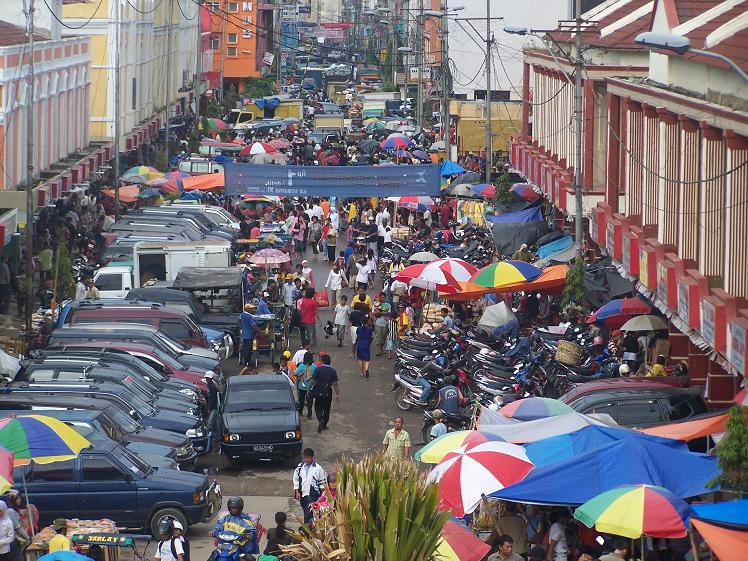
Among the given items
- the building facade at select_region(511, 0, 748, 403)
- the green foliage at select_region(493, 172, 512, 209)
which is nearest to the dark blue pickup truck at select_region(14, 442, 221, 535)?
the building facade at select_region(511, 0, 748, 403)

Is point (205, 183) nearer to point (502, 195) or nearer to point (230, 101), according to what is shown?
point (502, 195)

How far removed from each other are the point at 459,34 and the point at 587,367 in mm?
54756

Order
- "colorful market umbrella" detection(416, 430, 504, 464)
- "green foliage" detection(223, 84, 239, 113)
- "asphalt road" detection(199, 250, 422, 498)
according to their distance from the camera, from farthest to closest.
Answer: "green foliage" detection(223, 84, 239, 113) < "asphalt road" detection(199, 250, 422, 498) < "colorful market umbrella" detection(416, 430, 504, 464)

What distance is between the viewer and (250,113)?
8819cm

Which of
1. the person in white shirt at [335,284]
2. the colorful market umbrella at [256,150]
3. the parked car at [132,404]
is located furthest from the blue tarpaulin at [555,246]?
the colorful market umbrella at [256,150]

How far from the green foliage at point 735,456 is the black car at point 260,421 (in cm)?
806

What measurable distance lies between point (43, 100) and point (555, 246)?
17.0 metres

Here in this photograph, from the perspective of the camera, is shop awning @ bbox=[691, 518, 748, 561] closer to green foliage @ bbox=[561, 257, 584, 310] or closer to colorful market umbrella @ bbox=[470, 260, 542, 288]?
green foliage @ bbox=[561, 257, 584, 310]

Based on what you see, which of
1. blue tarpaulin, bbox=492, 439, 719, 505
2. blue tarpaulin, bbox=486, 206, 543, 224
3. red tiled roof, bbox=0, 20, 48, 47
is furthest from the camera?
red tiled roof, bbox=0, 20, 48, 47

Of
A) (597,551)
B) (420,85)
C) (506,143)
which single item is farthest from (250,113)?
(597,551)

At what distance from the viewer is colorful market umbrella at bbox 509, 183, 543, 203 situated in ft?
143

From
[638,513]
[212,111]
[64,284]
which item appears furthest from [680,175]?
[212,111]

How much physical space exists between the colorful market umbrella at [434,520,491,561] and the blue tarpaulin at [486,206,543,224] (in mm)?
23445

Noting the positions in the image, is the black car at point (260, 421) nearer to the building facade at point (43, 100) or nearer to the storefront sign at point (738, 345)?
the storefront sign at point (738, 345)
